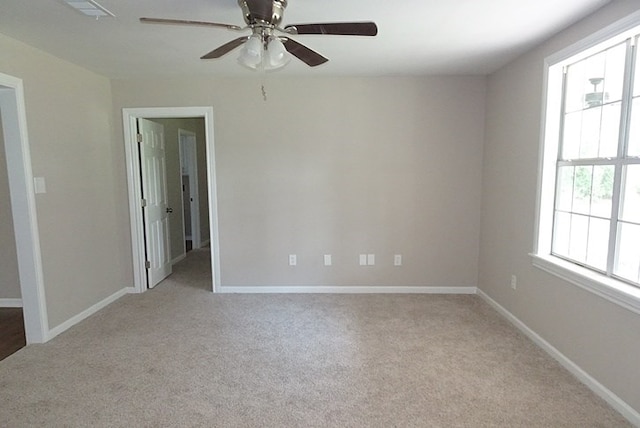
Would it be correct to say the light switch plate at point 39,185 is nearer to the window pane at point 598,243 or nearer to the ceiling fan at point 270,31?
the ceiling fan at point 270,31

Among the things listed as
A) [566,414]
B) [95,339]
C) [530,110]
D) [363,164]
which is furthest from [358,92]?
[95,339]

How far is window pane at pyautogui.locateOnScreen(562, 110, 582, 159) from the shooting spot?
2461 mm

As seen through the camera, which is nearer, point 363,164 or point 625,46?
point 625,46

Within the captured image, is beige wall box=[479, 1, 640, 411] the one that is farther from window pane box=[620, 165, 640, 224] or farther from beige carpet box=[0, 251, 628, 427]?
window pane box=[620, 165, 640, 224]

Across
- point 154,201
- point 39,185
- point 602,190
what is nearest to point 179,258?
point 154,201

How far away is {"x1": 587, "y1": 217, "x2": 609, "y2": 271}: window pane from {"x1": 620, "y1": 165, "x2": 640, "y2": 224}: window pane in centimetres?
17

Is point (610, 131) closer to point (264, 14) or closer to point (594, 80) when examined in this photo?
point (594, 80)

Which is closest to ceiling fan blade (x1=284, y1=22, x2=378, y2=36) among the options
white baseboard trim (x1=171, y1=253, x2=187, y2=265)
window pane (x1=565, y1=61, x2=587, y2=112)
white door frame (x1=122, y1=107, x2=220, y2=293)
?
window pane (x1=565, y1=61, x2=587, y2=112)

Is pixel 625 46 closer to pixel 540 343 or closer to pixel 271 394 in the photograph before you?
pixel 540 343

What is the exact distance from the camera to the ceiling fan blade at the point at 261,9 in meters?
1.60

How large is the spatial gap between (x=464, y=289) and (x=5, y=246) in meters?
5.11

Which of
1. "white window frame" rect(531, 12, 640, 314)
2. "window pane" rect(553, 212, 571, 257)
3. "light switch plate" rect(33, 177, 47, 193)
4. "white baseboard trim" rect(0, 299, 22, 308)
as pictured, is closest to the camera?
"white window frame" rect(531, 12, 640, 314)

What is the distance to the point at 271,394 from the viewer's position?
7.00 feet

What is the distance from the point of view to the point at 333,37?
8.39 feet
